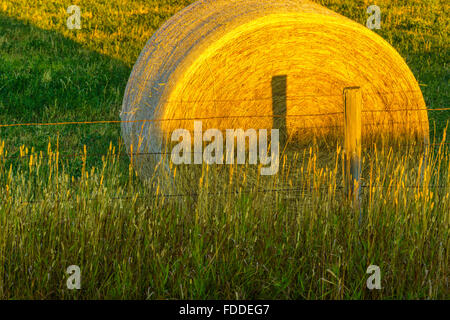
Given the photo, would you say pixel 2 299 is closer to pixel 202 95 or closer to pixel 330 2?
pixel 202 95

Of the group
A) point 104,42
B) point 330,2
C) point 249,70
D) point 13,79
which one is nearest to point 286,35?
point 249,70

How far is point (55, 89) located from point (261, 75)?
19.4 ft

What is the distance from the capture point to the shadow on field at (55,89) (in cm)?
1032

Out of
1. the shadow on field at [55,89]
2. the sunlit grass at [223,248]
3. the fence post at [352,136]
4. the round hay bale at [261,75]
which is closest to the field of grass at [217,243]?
the sunlit grass at [223,248]

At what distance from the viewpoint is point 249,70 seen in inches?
300

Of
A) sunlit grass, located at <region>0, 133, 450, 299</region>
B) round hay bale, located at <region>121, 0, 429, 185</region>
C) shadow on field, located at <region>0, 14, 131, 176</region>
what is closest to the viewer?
sunlit grass, located at <region>0, 133, 450, 299</region>

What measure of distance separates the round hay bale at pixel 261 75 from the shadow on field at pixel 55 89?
95.9 inches

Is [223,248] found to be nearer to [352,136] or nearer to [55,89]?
[352,136]

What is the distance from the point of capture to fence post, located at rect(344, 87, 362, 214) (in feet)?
20.3

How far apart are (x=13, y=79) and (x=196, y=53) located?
6.63 metres

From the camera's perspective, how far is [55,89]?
41.3 ft

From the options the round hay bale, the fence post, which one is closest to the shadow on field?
the round hay bale

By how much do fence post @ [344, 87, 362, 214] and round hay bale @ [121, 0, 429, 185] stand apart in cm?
136

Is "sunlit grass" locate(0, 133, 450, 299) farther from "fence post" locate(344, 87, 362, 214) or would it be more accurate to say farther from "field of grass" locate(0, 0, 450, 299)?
"fence post" locate(344, 87, 362, 214)
